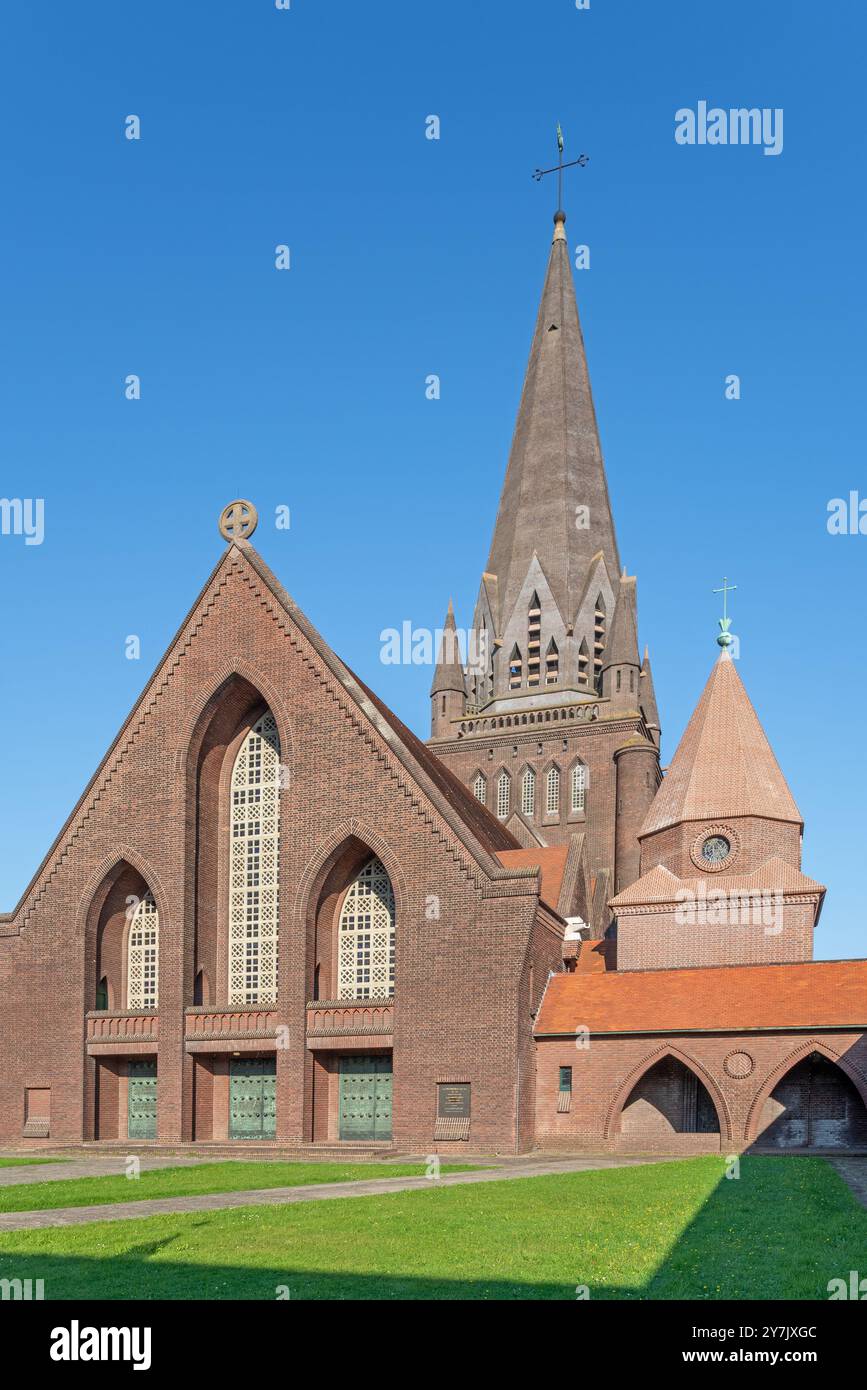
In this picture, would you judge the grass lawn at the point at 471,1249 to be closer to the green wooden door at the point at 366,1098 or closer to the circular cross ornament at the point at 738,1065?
the circular cross ornament at the point at 738,1065

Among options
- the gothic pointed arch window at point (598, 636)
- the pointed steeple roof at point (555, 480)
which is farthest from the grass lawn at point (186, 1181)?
the pointed steeple roof at point (555, 480)

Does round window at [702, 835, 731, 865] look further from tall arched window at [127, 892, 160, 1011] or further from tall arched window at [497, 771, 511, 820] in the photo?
tall arched window at [497, 771, 511, 820]

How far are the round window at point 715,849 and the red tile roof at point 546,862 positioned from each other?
4980 millimetres

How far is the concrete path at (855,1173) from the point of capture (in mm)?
21062

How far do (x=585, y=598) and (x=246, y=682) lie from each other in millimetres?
29649

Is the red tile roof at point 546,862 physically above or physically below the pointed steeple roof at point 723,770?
below

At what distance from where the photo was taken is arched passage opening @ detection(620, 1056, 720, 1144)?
1388 inches

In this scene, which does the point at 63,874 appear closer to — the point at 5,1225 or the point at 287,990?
the point at 287,990

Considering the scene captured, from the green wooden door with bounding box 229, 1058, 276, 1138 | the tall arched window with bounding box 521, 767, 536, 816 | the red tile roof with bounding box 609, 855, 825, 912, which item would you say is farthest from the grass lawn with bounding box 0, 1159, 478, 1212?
the tall arched window with bounding box 521, 767, 536, 816

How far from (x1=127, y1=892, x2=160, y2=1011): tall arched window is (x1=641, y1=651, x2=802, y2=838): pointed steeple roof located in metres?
15.8

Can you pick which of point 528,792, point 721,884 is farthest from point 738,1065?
point 528,792

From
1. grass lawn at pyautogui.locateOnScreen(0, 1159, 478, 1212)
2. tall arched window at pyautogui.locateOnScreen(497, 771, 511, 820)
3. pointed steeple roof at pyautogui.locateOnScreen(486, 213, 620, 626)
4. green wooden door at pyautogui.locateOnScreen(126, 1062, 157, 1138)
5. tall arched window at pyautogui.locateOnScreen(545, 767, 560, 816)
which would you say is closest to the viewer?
grass lawn at pyautogui.locateOnScreen(0, 1159, 478, 1212)

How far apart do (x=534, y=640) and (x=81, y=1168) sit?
139 feet
